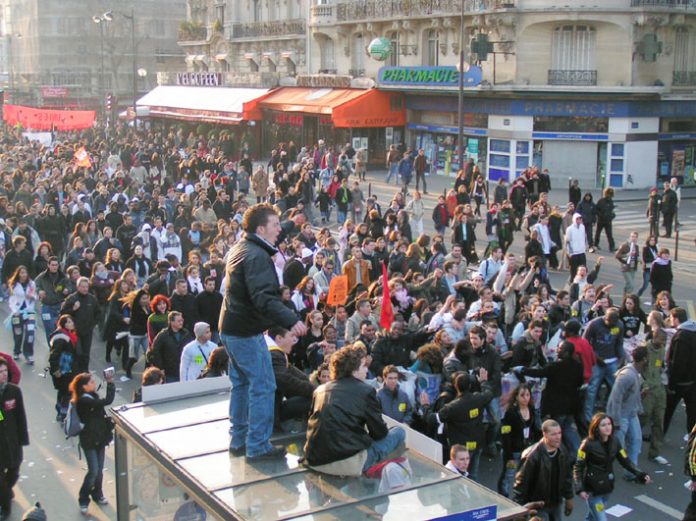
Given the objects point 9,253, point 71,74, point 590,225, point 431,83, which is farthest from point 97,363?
point 71,74

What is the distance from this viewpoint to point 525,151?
34875mm

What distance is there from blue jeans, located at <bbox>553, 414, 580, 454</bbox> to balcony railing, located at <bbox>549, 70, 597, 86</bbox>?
25.0m

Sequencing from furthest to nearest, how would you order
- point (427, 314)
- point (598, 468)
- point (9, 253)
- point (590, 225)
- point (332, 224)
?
1. point (332, 224)
2. point (590, 225)
3. point (9, 253)
4. point (427, 314)
5. point (598, 468)

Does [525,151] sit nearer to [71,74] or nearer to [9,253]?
[9,253]

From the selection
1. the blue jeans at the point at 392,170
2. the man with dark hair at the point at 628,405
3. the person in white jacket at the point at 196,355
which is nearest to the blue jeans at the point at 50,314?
the person in white jacket at the point at 196,355

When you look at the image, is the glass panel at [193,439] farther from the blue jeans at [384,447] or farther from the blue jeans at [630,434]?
the blue jeans at [630,434]

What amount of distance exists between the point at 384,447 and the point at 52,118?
123ft

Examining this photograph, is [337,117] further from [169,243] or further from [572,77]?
[169,243]

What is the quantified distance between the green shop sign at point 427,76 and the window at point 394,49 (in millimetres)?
1844

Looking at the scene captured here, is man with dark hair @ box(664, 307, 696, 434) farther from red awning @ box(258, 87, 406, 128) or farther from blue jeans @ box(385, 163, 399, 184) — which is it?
red awning @ box(258, 87, 406, 128)

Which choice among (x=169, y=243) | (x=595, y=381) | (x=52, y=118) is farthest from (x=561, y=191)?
(x=595, y=381)

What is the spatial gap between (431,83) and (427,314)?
25360mm

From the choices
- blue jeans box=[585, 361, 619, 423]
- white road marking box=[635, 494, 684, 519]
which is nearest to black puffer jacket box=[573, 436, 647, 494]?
white road marking box=[635, 494, 684, 519]

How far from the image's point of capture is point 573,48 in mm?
33969
